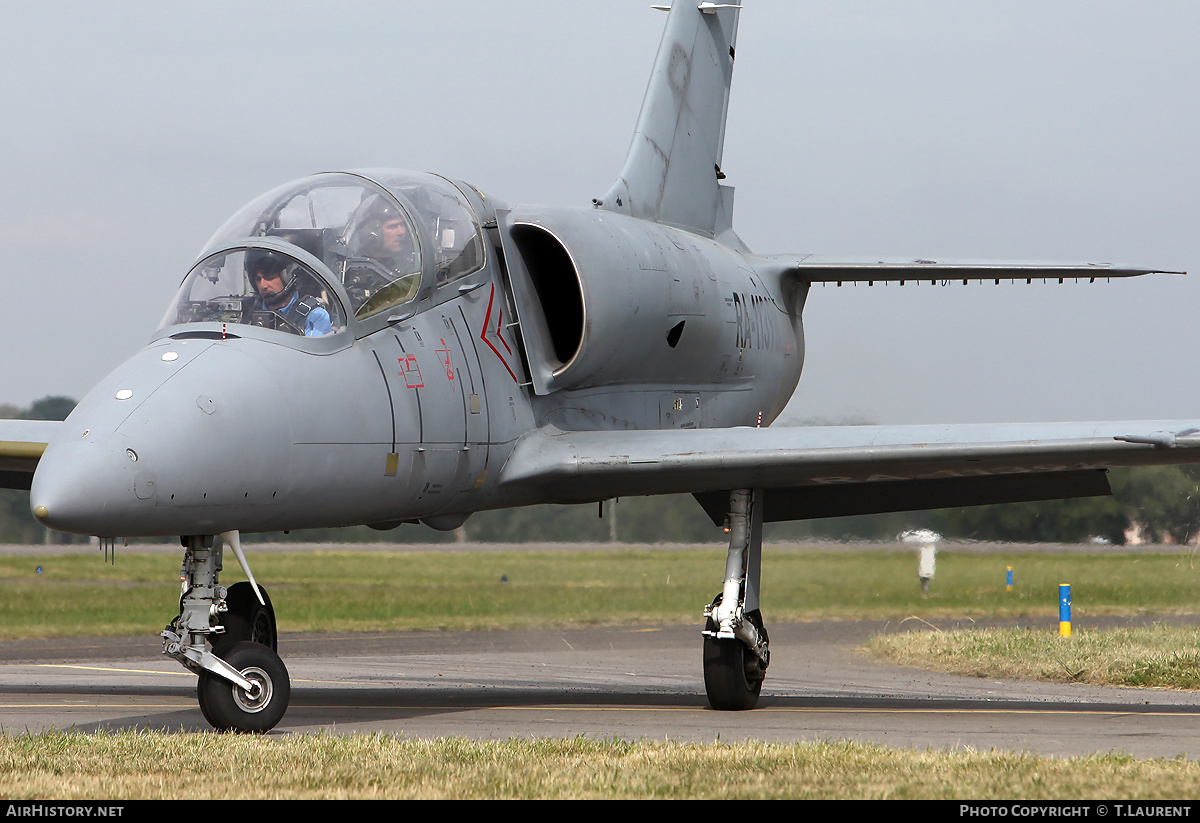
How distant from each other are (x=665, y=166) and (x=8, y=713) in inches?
317

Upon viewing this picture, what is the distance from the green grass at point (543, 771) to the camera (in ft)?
19.8

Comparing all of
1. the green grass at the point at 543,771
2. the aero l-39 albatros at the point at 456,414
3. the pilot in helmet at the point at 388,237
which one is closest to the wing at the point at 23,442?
the aero l-39 albatros at the point at 456,414

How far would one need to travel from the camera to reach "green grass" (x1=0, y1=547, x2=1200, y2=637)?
2062 cm

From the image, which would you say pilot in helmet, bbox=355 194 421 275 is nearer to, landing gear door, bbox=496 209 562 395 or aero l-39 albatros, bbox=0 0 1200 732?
aero l-39 albatros, bbox=0 0 1200 732

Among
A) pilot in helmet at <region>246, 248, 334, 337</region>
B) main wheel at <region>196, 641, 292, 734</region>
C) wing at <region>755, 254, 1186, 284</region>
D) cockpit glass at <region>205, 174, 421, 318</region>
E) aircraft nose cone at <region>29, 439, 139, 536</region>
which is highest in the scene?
wing at <region>755, 254, 1186, 284</region>

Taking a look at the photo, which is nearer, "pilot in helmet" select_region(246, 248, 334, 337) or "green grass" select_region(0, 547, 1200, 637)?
"pilot in helmet" select_region(246, 248, 334, 337)

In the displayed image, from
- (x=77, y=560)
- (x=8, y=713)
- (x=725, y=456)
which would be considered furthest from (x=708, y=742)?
(x=77, y=560)

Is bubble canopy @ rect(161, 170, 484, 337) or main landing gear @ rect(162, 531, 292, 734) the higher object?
bubble canopy @ rect(161, 170, 484, 337)

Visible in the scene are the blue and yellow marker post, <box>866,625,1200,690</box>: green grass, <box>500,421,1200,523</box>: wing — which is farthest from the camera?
the blue and yellow marker post

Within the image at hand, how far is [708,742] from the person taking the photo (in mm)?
8102

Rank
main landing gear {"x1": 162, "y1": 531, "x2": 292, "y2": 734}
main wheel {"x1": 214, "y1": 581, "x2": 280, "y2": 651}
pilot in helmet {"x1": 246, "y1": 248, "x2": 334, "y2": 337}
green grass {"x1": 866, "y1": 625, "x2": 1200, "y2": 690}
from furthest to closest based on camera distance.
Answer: green grass {"x1": 866, "y1": 625, "x2": 1200, "y2": 690}, main wheel {"x1": 214, "y1": 581, "x2": 280, "y2": 651}, pilot in helmet {"x1": 246, "y1": 248, "x2": 334, "y2": 337}, main landing gear {"x1": 162, "y1": 531, "x2": 292, "y2": 734}

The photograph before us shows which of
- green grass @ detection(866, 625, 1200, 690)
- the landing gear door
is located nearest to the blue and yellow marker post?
green grass @ detection(866, 625, 1200, 690)
